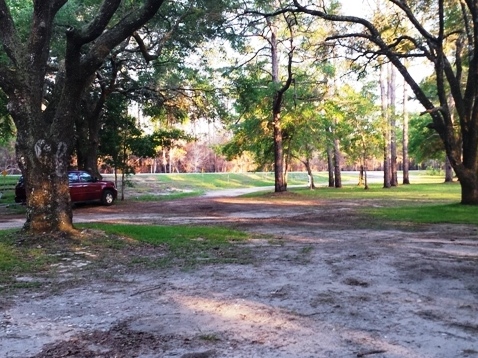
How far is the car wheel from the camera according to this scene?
21.8 m

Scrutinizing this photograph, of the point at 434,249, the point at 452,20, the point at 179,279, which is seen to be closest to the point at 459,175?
the point at 452,20

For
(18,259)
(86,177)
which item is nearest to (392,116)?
(86,177)

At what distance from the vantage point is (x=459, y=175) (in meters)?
16.2

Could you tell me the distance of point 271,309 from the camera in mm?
5098

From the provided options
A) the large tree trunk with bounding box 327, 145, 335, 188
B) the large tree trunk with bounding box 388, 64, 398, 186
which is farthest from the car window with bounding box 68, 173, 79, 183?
the large tree trunk with bounding box 388, 64, 398, 186

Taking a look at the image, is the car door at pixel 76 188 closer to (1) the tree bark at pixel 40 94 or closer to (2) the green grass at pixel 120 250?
(2) the green grass at pixel 120 250

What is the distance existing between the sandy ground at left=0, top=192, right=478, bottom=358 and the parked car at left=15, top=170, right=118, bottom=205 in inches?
509

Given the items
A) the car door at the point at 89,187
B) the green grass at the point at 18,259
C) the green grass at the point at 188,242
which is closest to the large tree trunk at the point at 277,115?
the car door at the point at 89,187

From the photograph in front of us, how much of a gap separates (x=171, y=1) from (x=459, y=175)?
1241 centimetres

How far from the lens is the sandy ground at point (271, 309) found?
13.1ft

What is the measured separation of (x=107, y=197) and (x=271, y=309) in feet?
60.3

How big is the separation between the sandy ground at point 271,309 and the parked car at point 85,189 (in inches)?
509

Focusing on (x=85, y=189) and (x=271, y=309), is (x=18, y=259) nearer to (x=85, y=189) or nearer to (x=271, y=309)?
(x=271, y=309)

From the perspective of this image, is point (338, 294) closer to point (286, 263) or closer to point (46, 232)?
point (286, 263)
